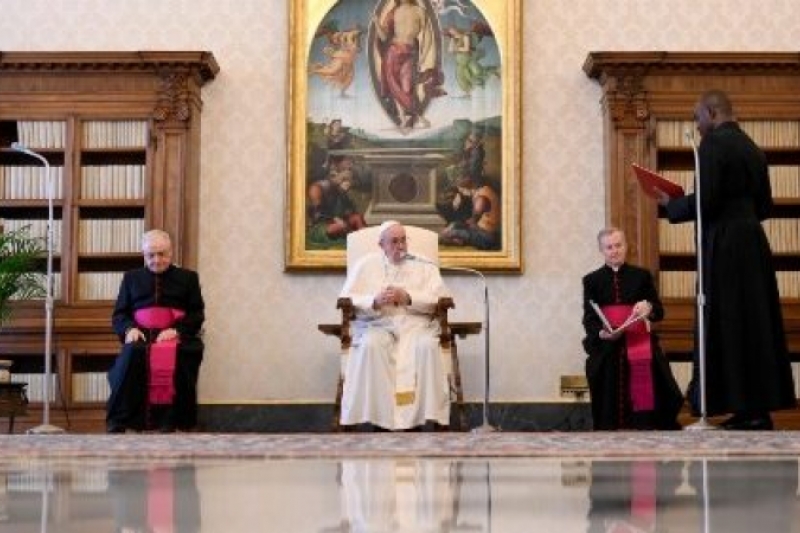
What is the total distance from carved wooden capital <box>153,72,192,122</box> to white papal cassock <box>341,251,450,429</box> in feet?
7.24

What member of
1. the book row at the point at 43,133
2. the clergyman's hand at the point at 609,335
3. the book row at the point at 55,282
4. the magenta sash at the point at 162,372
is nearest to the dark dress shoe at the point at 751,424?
the clergyman's hand at the point at 609,335

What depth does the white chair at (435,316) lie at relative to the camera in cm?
788

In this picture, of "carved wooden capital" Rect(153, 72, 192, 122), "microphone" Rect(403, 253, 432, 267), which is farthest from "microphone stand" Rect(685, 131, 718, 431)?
"carved wooden capital" Rect(153, 72, 192, 122)

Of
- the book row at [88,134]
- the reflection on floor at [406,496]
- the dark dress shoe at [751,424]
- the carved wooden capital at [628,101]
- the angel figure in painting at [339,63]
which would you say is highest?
the angel figure in painting at [339,63]

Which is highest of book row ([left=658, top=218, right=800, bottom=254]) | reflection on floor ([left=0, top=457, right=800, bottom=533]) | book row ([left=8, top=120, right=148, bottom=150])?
book row ([left=8, top=120, right=148, bottom=150])

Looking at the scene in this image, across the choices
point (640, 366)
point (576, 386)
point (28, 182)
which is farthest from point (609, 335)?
point (28, 182)

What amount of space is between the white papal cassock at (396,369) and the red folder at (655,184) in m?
1.62

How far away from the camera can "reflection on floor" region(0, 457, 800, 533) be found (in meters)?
1.89

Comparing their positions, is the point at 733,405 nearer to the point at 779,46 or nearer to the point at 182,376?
the point at 182,376

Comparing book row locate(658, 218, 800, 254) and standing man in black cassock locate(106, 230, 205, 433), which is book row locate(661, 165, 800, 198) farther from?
standing man in black cassock locate(106, 230, 205, 433)

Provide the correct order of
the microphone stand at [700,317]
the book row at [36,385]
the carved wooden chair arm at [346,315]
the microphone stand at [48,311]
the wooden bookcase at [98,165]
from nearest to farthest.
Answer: the microphone stand at [700,317]
the carved wooden chair arm at [346,315]
the microphone stand at [48,311]
the book row at [36,385]
the wooden bookcase at [98,165]

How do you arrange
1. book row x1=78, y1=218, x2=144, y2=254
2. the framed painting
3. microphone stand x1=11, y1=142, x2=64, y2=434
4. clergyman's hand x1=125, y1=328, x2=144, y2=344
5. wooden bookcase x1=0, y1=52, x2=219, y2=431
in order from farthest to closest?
the framed painting
book row x1=78, y1=218, x2=144, y2=254
wooden bookcase x1=0, y1=52, x2=219, y2=431
microphone stand x1=11, y1=142, x2=64, y2=434
clergyman's hand x1=125, y1=328, x2=144, y2=344

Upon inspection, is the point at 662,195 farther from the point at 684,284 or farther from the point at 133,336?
the point at 133,336

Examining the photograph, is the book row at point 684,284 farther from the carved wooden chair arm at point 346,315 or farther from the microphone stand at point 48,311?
the microphone stand at point 48,311
